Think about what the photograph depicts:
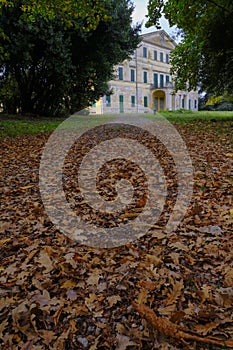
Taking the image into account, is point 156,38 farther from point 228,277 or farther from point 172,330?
point 172,330

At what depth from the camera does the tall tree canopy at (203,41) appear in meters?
8.88

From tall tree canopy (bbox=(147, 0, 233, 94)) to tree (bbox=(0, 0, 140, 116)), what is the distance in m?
3.84

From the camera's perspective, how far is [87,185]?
4051mm

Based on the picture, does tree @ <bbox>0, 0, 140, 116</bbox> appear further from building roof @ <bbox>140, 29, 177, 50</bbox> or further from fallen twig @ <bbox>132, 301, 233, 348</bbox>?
building roof @ <bbox>140, 29, 177, 50</bbox>

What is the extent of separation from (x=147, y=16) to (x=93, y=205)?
883 centimetres

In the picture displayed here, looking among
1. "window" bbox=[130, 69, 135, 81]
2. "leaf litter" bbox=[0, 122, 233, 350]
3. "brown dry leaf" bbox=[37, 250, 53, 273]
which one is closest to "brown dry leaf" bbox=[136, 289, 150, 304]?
"leaf litter" bbox=[0, 122, 233, 350]

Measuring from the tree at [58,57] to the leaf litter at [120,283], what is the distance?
430 inches

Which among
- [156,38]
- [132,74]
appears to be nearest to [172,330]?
[132,74]

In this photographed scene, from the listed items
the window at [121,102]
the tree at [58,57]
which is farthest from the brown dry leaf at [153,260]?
the window at [121,102]

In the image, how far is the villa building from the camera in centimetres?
3238

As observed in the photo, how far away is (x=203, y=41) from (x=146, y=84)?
26170 millimetres

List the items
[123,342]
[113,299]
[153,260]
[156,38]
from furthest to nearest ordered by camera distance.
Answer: [156,38] < [153,260] < [113,299] < [123,342]

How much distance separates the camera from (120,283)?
1991 millimetres

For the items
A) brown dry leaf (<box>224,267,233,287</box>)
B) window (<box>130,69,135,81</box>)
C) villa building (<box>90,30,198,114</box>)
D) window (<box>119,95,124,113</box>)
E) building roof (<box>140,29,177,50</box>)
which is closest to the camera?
brown dry leaf (<box>224,267,233,287</box>)
